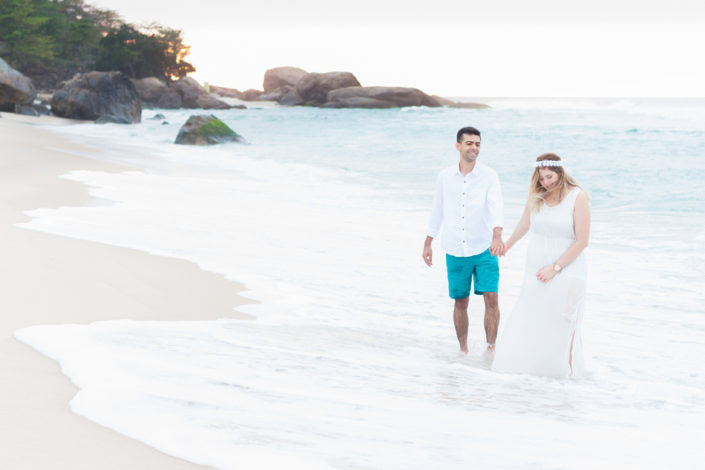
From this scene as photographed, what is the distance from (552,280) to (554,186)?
611 millimetres

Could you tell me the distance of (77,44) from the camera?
70.0 meters

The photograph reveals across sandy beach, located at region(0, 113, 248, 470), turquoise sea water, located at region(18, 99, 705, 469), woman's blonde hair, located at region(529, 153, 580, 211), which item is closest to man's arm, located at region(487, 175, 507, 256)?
woman's blonde hair, located at region(529, 153, 580, 211)

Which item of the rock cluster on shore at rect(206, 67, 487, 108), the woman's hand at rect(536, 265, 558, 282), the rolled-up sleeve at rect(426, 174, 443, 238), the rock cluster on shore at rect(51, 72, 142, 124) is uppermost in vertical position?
the rock cluster on shore at rect(206, 67, 487, 108)

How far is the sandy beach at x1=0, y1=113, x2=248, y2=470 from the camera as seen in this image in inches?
121

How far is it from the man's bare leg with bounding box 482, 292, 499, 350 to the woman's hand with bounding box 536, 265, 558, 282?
73cm

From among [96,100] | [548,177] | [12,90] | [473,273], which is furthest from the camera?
[96,100]

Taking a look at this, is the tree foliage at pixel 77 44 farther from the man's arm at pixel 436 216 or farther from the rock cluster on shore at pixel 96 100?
the man's arm at pixel 436 216

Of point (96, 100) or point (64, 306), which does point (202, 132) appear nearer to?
point (96, 100)

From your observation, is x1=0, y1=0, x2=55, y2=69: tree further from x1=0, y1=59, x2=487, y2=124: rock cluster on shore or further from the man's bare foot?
the man's bare foot

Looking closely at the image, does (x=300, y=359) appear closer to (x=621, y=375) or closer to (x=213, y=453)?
(x=213, y=453)

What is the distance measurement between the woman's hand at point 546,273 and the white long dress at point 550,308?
0.16ft

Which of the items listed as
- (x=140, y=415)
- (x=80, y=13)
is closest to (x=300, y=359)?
(x=140, y=415)

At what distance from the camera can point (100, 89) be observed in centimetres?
3850

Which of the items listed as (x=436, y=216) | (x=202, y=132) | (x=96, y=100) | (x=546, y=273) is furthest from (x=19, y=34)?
(x=546, y=273)
